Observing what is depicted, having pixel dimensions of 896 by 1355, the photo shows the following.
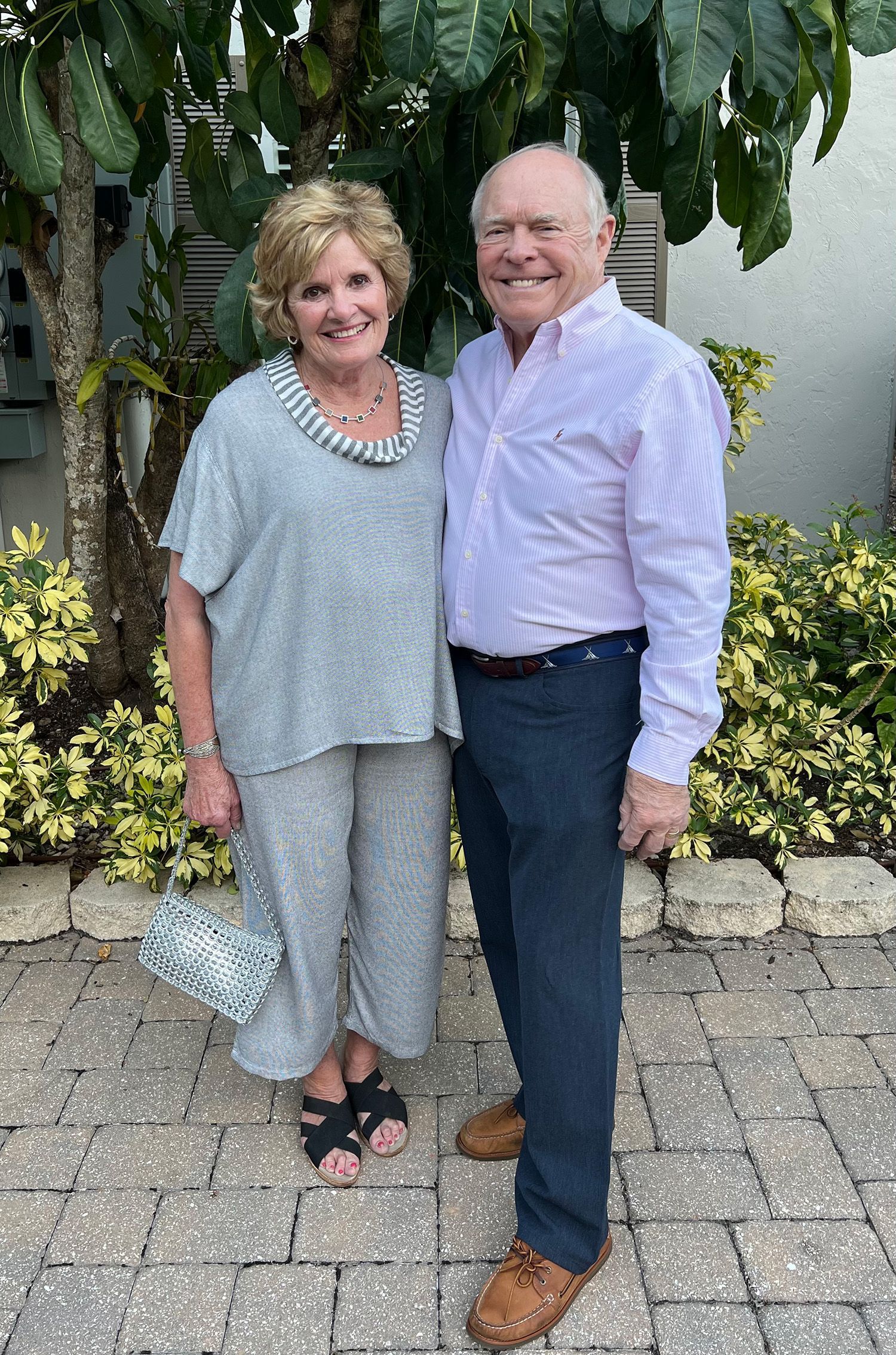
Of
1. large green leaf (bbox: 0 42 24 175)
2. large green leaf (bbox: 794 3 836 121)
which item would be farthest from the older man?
large green leaf (bbox: 0 42 24 175)

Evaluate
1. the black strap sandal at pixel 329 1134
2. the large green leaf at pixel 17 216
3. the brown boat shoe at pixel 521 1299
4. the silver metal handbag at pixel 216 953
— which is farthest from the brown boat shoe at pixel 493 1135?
the large green leaf at pixel 17 216

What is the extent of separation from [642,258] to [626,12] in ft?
Result: 9.86

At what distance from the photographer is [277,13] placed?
89.2 inches

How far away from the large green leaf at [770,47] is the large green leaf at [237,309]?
1.10 meters

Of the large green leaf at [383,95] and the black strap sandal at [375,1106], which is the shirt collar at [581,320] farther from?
the black strap sandal at [375,1106]

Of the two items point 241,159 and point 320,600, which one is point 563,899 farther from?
point 241,159

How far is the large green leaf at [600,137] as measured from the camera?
2543 millimetres

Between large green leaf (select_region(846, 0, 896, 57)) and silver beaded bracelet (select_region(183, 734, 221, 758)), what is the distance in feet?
5.65

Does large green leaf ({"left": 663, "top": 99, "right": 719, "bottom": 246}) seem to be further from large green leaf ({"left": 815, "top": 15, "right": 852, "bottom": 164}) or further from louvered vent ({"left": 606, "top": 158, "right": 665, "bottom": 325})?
louvered vent ({"left": 606, "top": 158, "right": 665, "bottom": 325})

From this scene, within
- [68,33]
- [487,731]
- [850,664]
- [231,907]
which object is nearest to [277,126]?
[68,33]

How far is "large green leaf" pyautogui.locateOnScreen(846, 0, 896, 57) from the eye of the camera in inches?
81.0

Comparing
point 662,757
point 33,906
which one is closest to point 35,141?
point 662,757

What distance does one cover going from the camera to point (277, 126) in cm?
276

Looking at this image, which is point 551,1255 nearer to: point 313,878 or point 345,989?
point 313,878
